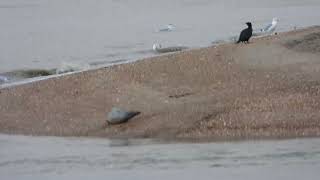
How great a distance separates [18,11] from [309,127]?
44.8m

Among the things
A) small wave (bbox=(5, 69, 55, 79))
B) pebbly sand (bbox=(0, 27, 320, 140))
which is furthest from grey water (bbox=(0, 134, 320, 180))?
small wave (bbox=(5, 69, 55, 79))

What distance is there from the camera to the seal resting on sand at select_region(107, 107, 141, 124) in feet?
44.4

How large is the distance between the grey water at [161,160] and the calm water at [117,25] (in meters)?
11.9

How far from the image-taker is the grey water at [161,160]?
9.92 meters

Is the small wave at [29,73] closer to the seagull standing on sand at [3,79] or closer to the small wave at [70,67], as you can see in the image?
the small wave at [70,67]

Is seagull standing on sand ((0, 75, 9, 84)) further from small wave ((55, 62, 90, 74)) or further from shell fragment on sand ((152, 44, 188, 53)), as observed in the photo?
shell fragment on sand ((152, 44, 188, 53))

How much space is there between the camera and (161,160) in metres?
10.8

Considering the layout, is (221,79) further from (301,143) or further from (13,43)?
(13,43)

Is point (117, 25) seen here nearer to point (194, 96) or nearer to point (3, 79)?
point (3, 79)

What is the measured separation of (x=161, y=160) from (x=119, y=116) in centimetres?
286

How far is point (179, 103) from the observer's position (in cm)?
1430

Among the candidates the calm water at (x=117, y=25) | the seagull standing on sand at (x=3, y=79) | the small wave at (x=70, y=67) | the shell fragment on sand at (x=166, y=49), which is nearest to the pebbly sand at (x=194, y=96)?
the seagull standing on sand at (x=3, y=79)

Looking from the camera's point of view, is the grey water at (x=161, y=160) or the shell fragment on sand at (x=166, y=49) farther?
the shell fragment on sand at (x=166, y=49)

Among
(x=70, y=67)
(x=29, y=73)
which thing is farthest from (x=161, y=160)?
(x=29, y=73)
